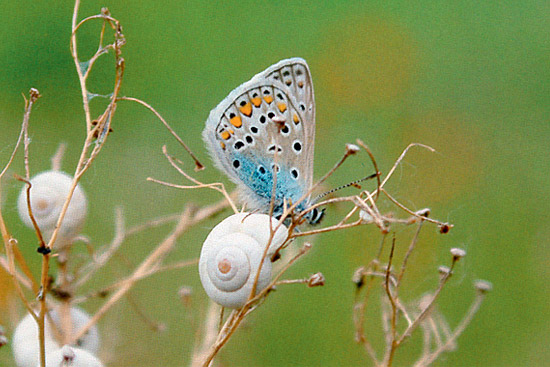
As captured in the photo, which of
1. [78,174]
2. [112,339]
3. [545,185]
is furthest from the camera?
[545,185]

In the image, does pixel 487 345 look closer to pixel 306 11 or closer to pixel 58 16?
pixel 306 11

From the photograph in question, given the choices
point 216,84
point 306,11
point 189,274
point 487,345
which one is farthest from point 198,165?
point 306,11

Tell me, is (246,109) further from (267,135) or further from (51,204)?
(51,204)

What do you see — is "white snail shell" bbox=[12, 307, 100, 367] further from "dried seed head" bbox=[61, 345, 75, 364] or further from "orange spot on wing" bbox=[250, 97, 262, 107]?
"orange spot on wing" bbox=[250, 97, 262, 107]

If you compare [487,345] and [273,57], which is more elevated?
[273,57]

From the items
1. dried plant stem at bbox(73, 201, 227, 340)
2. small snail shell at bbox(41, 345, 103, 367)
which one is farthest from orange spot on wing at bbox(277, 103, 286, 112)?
small snail shell at bbox(41, 345, 103, 367)

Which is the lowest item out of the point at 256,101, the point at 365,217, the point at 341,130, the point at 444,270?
the point at 341,130

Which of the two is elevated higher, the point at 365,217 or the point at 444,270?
the point at 365,217

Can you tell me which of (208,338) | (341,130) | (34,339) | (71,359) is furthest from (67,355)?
(341,130)
